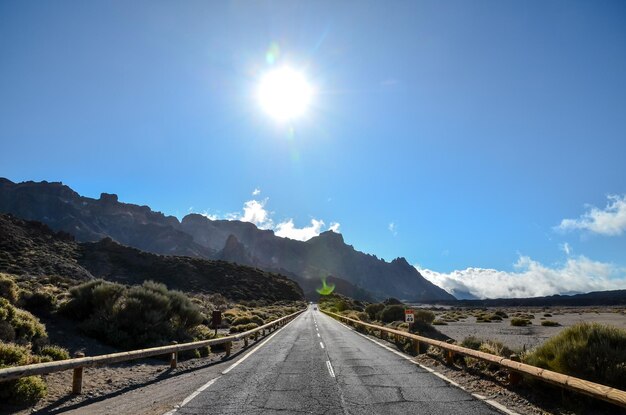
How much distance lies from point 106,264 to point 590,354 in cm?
7434

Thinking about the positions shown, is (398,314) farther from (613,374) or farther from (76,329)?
(613,374)

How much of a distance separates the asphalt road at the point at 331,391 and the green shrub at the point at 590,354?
190 centimetres

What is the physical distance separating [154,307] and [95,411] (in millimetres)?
10687

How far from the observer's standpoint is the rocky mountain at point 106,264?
163ft

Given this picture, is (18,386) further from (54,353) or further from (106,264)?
(106,264)

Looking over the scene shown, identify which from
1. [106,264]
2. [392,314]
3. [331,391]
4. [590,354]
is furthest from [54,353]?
[106,264]

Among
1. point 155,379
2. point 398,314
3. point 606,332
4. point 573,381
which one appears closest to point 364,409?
point 573,381

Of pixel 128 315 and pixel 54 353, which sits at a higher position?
pixel 128 315

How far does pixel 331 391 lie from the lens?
8406mm

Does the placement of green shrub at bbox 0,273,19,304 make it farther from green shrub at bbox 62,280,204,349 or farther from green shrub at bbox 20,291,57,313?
green shrub at bbox 62,280,204,349

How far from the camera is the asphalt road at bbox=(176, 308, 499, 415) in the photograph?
273 inches

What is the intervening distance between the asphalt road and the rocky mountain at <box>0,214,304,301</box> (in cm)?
4200

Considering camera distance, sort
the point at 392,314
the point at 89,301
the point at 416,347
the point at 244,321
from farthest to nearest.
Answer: the point at 392,314
the point at 244,321
the point at 89,301
the point at 416,347

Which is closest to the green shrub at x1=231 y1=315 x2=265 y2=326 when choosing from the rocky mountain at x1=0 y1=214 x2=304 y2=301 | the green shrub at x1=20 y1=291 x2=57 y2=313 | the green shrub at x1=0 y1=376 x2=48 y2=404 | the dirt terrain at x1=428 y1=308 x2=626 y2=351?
the dirt terrain at x1=428 y1=308 x2=626 y2=351
